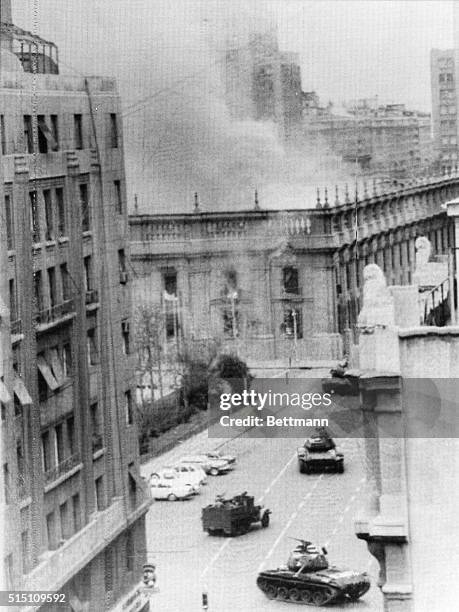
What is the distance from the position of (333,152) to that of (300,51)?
0.35 meters

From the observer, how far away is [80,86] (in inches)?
251

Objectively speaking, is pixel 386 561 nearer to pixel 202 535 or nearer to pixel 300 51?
pixel 202 535

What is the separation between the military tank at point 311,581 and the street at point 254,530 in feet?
0.07

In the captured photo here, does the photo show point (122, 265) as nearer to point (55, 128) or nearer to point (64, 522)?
point (55, 128)

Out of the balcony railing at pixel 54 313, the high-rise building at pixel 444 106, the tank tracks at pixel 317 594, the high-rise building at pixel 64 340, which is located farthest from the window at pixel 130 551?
the high-rise building at pixel 444 106

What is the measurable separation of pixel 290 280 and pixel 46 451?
3.36ft

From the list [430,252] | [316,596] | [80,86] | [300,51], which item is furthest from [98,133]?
[316,596]

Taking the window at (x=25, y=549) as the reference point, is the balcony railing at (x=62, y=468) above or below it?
above

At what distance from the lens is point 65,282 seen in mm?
6430

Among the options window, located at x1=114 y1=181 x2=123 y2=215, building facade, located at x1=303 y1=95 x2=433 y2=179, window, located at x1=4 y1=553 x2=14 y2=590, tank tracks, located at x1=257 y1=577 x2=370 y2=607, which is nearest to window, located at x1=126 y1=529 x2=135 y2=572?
window, located at x1=4 y1=553 x2=14 y2=590

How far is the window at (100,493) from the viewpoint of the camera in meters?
6.51

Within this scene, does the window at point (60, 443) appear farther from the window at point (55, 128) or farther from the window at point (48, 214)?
the window at point (55, 128)

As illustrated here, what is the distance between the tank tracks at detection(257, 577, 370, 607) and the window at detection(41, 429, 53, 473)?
919mm

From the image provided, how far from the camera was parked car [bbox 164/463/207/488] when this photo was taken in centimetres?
627
